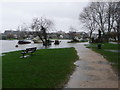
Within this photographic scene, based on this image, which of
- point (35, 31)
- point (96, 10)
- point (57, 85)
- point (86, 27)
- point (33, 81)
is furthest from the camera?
point (86, 27)

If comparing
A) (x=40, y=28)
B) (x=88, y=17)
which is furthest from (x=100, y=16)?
A: (x=40, y=28)

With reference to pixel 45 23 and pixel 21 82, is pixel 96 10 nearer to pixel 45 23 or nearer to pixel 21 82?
pixel 45 23

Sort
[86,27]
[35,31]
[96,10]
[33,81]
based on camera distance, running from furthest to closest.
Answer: [86,27] < [96,10] < [35,31] < [33,81]

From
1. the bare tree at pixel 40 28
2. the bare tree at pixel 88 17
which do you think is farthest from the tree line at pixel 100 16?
the bare tree at pixel 40 28

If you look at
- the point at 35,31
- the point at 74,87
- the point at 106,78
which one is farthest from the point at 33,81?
the point at 35,31

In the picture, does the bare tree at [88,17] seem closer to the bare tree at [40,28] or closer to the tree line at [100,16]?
the tree line at [100,16]

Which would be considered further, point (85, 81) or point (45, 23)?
point (45, 23)

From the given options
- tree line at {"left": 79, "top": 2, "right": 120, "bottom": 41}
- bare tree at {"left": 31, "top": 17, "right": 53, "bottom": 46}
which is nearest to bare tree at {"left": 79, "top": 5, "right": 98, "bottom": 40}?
tree line at {"left": 79, "top": 2, "right": 120, "bottom": 41}

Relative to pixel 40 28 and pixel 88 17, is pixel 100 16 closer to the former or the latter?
pixel 88 17

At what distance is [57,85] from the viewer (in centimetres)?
641

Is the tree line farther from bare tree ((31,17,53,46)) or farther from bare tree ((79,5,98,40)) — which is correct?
bare tree ((31,17,53,46))

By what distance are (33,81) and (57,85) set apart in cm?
98

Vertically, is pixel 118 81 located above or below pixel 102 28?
below

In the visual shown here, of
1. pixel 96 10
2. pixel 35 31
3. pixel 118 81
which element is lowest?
pixel 118 81
